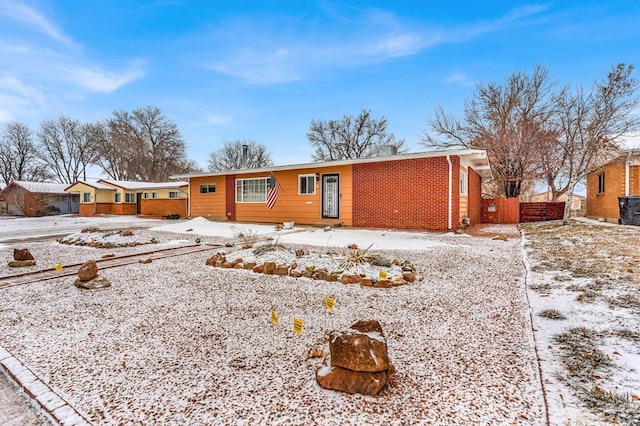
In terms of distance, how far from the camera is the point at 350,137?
88.8 feet

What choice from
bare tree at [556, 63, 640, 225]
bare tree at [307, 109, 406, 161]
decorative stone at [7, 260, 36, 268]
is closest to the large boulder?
decorative stone at [7, 260, 36, 268]

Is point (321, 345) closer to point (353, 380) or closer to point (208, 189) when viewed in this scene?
point (353, 380)

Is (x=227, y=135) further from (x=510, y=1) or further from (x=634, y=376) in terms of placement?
(x=634, y=376)

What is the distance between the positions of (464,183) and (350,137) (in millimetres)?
17119

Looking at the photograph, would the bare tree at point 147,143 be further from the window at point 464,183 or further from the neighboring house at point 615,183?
the neighboring house at point 615,183

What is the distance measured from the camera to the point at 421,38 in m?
10.3

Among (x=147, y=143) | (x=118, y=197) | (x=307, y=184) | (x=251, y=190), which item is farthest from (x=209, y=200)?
(x=147, y=143)

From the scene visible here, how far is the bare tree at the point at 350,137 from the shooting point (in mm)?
26438

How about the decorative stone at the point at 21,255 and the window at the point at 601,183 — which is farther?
the window at the point at 601,183

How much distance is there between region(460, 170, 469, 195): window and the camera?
34.8ft

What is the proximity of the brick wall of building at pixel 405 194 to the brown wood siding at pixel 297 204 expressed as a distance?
1.11 ft

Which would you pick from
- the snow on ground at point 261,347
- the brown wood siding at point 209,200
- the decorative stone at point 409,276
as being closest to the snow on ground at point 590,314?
the snow on ground at point 261,347

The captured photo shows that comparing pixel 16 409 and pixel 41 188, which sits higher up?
pixel 41 188

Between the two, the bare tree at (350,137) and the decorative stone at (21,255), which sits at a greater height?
the bare tree at (350,137)
